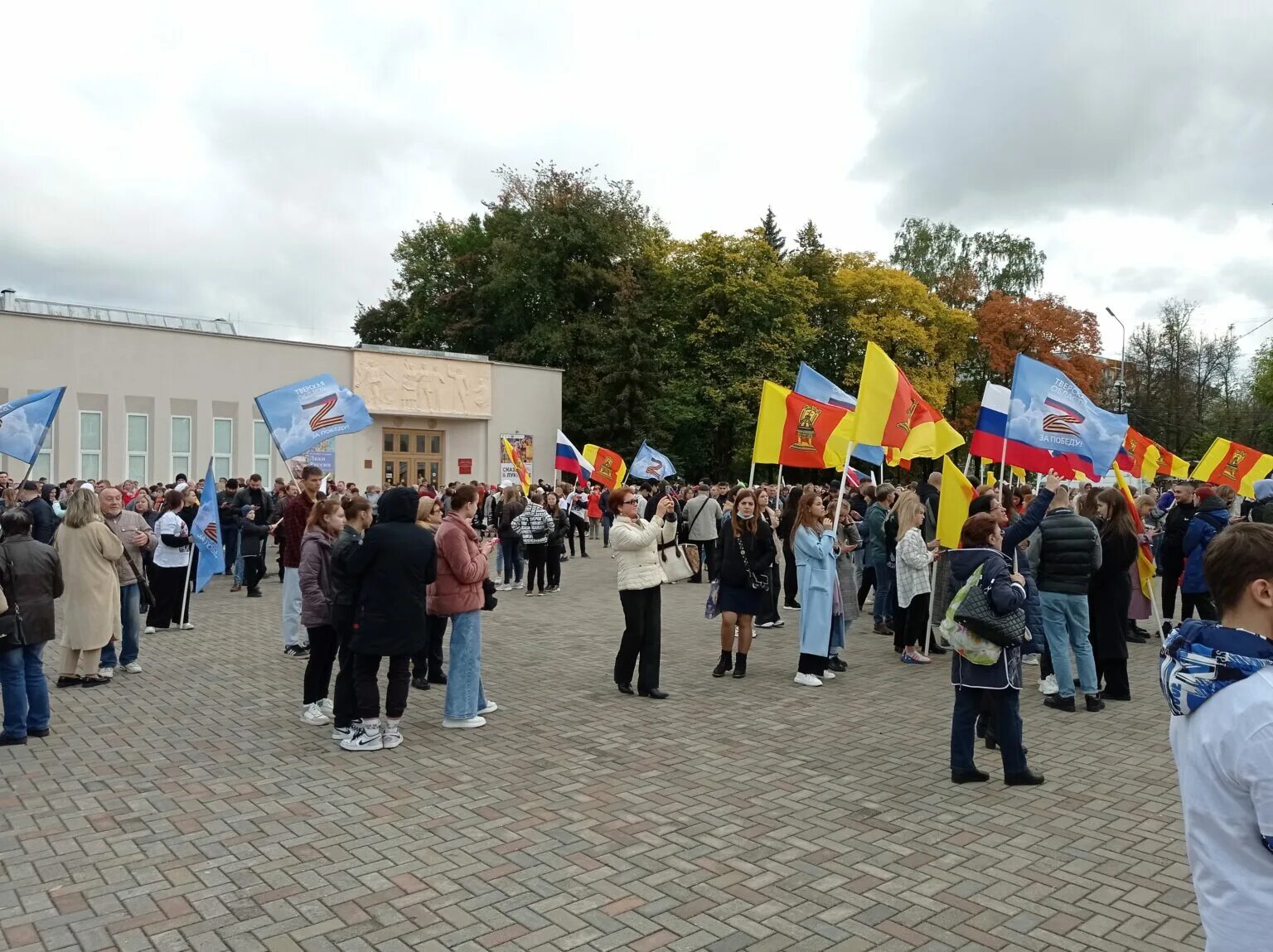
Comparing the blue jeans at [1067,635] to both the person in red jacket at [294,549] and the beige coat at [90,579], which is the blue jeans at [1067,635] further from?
the beige coat at [90,579]

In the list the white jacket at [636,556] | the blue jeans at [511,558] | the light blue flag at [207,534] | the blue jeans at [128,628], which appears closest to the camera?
the white jacket at [636,556]

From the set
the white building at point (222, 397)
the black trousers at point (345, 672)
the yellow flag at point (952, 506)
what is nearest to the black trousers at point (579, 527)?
the white building at point (222, 397)

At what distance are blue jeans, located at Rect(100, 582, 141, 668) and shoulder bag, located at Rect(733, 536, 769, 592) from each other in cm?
604

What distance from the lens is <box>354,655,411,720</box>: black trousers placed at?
6.97m

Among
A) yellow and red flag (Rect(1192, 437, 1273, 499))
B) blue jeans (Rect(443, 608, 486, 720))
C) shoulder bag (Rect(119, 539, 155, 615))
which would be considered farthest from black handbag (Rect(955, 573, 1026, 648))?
yellow and red flag (Rect(1192, 437, 1273, 499))

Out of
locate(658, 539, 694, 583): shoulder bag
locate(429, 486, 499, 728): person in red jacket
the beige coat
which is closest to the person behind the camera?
locate(429, 486, 499, 728): person in red jacket

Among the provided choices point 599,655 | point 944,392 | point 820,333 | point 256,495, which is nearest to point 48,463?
point 256,495

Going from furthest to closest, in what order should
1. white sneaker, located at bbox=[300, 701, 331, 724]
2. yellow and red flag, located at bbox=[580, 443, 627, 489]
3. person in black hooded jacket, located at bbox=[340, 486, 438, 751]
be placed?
yellow and red flag, located at bbox=[580, 443, 627, 489] → white sneaker, located at bbox=[300, 701, 331, 724] → person in black hooded jacket, located at bbox=[340, 486, 438, 751]

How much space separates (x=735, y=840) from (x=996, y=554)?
2543 mm

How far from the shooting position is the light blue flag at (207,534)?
1240cm

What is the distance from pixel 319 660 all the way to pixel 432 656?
1.70 meters

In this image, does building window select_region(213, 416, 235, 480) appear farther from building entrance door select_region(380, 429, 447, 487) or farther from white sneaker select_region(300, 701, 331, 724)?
white sneaker select_region(300, 701, 331, 724)

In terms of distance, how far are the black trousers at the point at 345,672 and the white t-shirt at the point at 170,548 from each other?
16.4 ft

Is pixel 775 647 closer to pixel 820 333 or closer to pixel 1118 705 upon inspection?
pixel 1118 705
